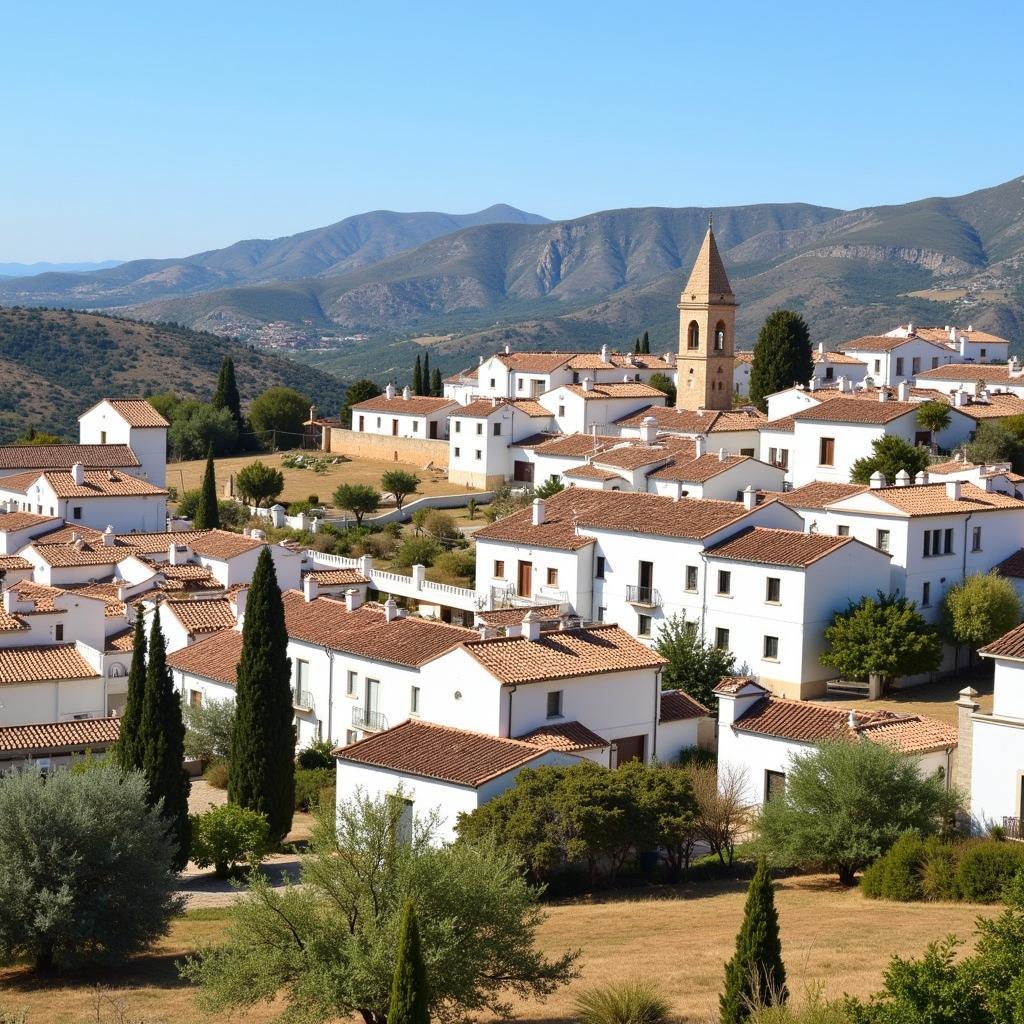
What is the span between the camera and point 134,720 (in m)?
30.7

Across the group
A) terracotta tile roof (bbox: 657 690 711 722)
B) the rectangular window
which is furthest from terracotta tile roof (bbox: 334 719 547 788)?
the rectangular window

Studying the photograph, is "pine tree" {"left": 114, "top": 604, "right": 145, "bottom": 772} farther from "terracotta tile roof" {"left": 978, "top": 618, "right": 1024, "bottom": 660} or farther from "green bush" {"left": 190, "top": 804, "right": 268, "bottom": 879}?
"terracotta tile roof" {"left": 978, "top": 618, "right": 1024, "bottom": 660}

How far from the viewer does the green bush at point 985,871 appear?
25.4 m

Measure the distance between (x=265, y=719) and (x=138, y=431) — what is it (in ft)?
124

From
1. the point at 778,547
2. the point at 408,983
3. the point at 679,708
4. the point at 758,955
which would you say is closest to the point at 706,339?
the point at 778,547

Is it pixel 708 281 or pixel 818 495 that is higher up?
pixel 708 281

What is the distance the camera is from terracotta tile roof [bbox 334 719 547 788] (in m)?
29.7

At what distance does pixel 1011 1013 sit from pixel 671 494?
130 ft

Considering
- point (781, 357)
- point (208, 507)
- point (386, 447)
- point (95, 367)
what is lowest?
point (208, 507)

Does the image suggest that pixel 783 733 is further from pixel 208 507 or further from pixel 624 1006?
pixel 208 507

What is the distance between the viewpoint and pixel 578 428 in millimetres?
75875

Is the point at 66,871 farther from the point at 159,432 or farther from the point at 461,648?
the point at 159,432

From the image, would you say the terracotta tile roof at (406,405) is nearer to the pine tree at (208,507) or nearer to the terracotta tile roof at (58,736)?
the pine tree at (208,507)

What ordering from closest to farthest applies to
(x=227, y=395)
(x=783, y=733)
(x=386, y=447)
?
(x=783, y=733) < (x=386, y=447) < (x=227, y=395)
